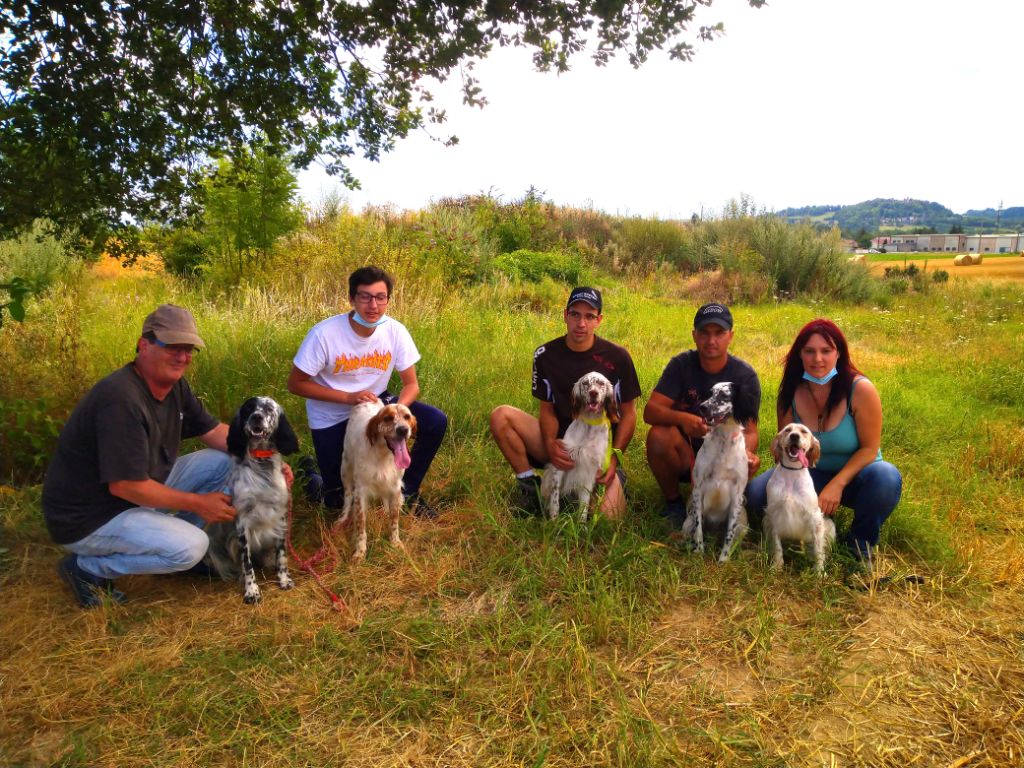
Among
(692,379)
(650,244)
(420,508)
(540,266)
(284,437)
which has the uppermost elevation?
(650,244)

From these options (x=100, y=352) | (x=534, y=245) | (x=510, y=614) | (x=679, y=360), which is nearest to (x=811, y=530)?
(x=679, y=360)

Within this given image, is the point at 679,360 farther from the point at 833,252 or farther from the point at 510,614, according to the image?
the point at 833,252

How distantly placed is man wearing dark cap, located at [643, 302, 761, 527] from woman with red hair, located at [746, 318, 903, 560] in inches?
9.9

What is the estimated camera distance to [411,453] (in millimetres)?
4195

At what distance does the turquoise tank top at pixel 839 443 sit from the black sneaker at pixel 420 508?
2196 millimetres

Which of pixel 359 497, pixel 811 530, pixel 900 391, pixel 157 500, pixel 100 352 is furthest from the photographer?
pixel 900 391

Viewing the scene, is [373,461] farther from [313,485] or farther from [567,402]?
[567,402]

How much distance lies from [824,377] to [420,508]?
96.4 inches

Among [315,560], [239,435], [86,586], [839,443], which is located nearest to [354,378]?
[239,435]

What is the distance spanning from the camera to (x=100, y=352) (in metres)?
5.67

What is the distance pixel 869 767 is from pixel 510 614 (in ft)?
4.89

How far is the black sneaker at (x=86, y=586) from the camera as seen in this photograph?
317 centimetres

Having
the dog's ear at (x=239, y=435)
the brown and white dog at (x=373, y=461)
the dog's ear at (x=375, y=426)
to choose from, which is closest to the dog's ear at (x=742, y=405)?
the brown and white dog at (x=373, y=461)

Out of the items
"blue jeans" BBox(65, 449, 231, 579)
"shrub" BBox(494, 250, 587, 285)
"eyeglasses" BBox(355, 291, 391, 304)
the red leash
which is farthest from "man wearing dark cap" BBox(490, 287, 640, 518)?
"shrub" BBox(494, 250, 587, 285)
